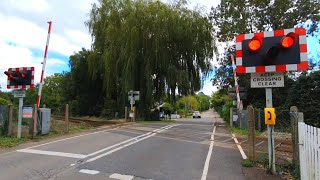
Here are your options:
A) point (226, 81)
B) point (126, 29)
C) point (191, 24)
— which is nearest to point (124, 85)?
point (126, 29)

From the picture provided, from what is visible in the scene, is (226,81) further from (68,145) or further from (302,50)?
(302,50)

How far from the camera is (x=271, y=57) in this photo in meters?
8.41

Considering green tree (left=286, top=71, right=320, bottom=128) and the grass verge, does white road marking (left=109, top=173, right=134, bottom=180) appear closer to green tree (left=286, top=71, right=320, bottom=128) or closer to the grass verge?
the grass verge

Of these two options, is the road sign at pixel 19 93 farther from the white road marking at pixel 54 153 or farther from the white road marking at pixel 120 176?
the white road marking at pixel 120 176

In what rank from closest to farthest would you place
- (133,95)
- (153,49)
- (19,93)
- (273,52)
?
(273,52)
(19,93)
(133,95)
(153,49)

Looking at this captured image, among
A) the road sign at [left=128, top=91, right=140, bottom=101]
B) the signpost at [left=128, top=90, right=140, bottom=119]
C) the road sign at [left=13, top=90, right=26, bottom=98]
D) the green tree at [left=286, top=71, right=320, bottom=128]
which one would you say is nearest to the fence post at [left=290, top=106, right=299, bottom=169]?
the road sign at [left=13, top=90, right=26, bottom=98]

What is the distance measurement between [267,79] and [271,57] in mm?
601

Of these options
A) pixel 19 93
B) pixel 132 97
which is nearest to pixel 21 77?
pixel 19 93

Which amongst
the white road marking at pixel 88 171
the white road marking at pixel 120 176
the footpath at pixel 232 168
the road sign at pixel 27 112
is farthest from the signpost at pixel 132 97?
the white road marking at pixel 120 176

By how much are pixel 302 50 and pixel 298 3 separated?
26.8m

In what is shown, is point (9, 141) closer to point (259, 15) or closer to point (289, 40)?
point (289, 40)

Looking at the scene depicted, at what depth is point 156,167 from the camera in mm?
9344

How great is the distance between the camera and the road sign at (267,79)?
28.2 ft

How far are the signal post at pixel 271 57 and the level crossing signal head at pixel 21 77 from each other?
9.43 m
